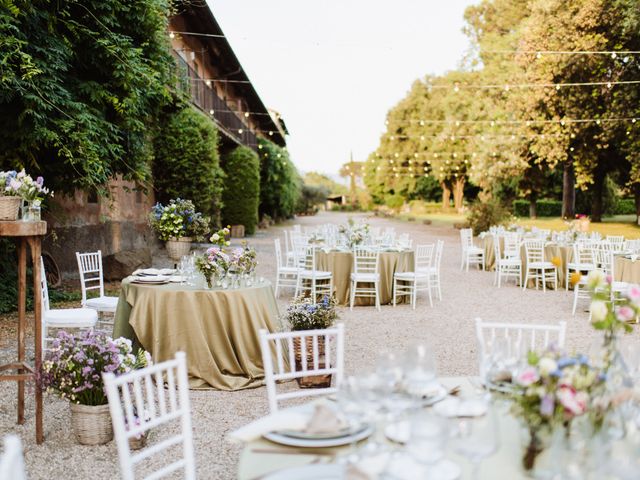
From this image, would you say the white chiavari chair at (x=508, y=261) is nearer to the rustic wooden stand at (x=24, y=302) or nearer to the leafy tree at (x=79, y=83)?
the leafy tree at (x=79, y=83)

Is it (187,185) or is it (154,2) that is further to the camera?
(187,185)

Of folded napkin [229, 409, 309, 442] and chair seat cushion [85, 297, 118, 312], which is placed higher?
folded napkin [229, 409, 309, 442]

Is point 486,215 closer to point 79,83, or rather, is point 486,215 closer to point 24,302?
point 79,83

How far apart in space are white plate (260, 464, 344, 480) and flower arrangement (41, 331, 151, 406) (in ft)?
8.81

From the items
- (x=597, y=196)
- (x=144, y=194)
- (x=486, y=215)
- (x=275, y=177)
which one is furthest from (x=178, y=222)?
(x=597, y=196)

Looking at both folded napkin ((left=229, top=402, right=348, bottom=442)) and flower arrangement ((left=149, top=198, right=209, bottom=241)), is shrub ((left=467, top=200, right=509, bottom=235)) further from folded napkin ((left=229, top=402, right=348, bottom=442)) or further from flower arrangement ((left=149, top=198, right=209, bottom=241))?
folded napkin ((left=229, top=402, right=348, bottom=442))

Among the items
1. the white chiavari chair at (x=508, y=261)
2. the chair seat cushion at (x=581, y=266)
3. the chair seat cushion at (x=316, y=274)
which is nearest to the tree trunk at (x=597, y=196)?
the white chiavari chair at (x=508, y=261)

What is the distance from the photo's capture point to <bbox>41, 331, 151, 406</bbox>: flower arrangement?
4.32 metres

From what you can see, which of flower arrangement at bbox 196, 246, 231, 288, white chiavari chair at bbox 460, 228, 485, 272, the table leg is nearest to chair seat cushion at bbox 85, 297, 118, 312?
flower arrangement at bbox 196, 246, 231, 288

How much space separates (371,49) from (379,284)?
313 inches

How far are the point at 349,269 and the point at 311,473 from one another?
8.51 m

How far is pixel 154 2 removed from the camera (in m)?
9.12

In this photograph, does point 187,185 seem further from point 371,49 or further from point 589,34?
point 589,34

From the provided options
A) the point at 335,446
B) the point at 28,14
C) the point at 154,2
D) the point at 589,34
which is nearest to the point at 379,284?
the point at 154,2
